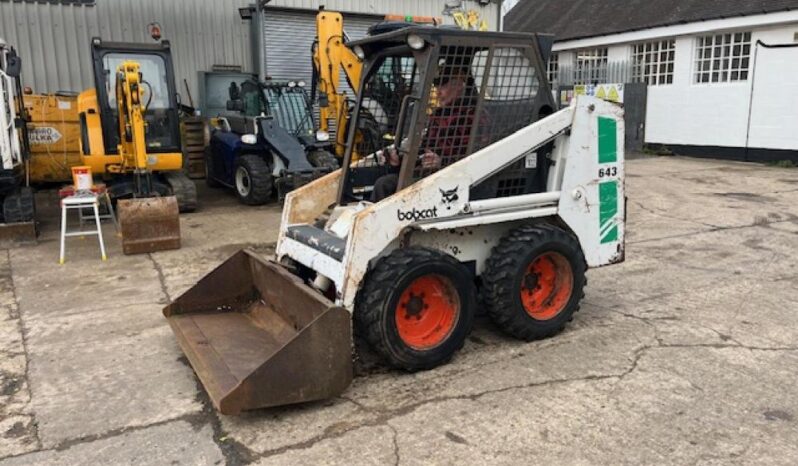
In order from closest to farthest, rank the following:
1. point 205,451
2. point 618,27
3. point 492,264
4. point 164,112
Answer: point 205,451, point 492,264, point 164,112, point 618,27

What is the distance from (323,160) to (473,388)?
24.1 ft

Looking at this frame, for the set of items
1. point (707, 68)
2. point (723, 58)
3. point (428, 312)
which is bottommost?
point (428, 312)

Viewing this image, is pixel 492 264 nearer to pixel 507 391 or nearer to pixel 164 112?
pixel 507 391

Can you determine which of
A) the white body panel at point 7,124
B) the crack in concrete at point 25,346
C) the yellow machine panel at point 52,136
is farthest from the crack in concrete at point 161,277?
the yellow machine panel at point 52,136

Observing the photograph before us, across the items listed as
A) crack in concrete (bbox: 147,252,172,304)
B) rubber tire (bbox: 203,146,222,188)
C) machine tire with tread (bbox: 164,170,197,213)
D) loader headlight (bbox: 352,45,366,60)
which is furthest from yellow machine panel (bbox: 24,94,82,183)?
loader headlight (bbox: 352,45,366,60)

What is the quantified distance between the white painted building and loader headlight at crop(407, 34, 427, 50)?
1349cm

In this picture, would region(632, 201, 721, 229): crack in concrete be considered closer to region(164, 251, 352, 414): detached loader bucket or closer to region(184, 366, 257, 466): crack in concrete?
region(164, 251, 352, 414): detached loader bucket

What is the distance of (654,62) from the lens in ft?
59.3

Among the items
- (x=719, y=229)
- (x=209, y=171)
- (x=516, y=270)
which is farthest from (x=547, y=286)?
(x=209, y=171)

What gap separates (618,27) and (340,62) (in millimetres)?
11656

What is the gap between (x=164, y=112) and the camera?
995 centimetres

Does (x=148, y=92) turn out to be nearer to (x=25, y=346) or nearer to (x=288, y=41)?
(x=288, y=41)

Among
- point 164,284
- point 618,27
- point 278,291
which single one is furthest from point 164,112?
point 618,27

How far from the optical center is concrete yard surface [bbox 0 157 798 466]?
3271 mm
